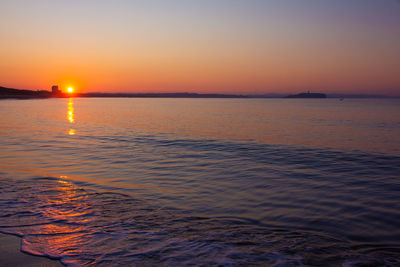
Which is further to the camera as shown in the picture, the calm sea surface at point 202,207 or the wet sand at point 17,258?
the calm sea surface at point 202,207

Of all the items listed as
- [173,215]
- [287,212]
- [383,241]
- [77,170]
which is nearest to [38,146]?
[77,170]

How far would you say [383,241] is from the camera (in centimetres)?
646

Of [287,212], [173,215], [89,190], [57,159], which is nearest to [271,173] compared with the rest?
[287,212]

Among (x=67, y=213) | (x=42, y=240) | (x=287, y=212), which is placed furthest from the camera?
(x=287, y=212)

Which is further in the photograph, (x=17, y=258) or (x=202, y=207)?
(x=202, y=207)

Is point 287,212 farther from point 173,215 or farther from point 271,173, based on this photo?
point 271,173

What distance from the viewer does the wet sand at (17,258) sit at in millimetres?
4723

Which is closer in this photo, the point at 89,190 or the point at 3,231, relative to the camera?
the point at 3,231

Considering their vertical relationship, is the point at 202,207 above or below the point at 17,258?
below

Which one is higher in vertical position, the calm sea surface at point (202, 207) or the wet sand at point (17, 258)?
the wet sand at point (17, 258)

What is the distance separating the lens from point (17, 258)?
4.90 metres

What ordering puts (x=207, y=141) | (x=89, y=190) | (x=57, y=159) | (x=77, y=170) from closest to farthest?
(x=89, y=190)
(x=77, y=170)
(x=57, y=159)
(x=207, y=141)

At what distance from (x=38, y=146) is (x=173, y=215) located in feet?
47.2

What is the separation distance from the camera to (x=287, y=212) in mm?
8070
